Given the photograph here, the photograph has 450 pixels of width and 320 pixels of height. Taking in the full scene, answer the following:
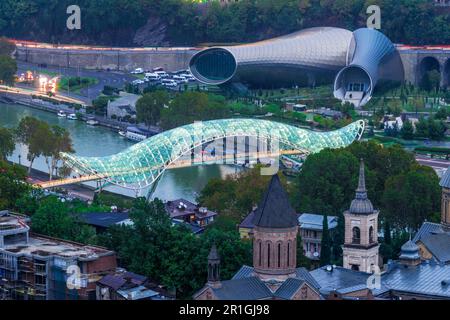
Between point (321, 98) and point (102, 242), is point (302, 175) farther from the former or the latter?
point (321, 98)

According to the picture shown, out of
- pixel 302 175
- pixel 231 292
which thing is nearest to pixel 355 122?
pixel 302 175

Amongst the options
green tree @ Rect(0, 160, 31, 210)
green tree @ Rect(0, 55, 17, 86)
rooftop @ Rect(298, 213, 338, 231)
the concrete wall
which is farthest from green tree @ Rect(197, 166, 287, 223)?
the concrete wall

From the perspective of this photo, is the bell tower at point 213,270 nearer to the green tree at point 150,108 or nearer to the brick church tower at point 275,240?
the brick church tower at point 275,240

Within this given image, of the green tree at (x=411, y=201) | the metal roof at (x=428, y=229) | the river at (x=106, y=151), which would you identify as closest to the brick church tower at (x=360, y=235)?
the metal roof at (x=428, y=229)

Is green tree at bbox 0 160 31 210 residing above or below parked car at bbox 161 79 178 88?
above

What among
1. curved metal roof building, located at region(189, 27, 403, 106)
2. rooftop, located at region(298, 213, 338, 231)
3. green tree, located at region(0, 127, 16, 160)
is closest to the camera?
rooftop, located at region(298, 213, 338, 231)

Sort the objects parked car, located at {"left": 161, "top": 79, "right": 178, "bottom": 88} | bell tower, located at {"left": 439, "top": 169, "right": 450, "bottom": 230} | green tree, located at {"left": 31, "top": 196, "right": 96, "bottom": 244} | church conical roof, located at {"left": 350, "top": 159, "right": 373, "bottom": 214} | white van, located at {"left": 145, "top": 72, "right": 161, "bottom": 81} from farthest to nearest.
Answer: white van, located at {"left": 145, "top": 72, "right": 161, "bottom": 81} → parked car, located at {"left": 161, "top": 79, "right": 178, "bottom": 88} → green tree, located at {"left": 31, "top": 196, "right": 96, "bottom": 244} → bell tower, located at {"left": 439, "top": 169, "right": 450, "bottom": 230} → church conical roof, located at {"left": 350, "top": 159, "right": 373, "bottom": 214}

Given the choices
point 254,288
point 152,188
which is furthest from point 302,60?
point 254,288

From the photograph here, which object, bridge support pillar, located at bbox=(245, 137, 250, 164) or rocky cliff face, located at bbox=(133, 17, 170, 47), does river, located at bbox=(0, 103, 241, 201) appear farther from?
rocky cliff face, located at bbox=(133, 17, 170, 47)
